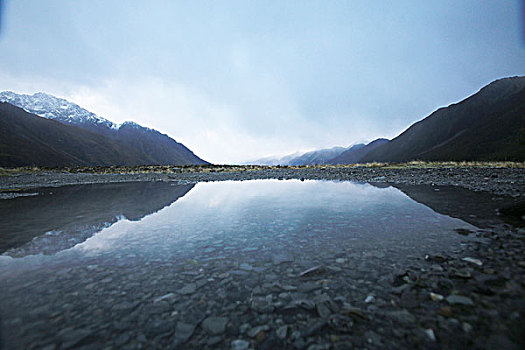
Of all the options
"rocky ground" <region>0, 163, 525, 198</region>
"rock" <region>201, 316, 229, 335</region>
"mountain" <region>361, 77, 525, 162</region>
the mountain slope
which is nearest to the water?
"rock" <region>201, 316, 229, 335</region>

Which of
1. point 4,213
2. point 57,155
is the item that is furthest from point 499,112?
point 57,155

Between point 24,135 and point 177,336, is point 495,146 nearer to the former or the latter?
point 177,336

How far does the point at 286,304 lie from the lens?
3.03m

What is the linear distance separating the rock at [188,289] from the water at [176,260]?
2 centimetres

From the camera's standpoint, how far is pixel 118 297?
3324 mm

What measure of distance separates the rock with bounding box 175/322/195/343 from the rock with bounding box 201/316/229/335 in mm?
146

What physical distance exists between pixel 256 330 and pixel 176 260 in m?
2.66

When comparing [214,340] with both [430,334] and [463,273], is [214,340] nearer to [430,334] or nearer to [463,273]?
[430,334]

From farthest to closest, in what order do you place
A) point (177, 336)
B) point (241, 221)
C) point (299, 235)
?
1. point (241, 221)
2. point (299, 235)
3. point (177, 336)

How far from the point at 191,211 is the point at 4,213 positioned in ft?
25.1

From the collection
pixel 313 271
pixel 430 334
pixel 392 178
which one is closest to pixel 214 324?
pixel 313 271

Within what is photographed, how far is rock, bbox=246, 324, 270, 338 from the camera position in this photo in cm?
248

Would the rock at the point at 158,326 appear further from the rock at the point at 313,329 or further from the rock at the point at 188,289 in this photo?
the rock at the point at 313,329

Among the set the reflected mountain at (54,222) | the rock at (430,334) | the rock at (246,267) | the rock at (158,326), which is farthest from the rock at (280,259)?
the reflected mountain at (54,222)
